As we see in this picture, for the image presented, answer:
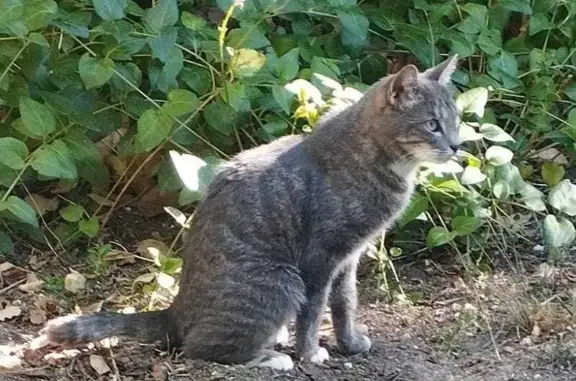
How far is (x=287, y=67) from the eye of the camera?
337 centimetres

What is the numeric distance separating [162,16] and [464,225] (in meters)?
1.22

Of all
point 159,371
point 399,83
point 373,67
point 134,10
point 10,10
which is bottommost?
point 159,371

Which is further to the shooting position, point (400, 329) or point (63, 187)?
point (63, 187)

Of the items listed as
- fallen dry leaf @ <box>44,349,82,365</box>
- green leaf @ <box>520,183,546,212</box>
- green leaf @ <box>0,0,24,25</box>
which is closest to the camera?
fallen dry leaf @ <box>44,349,82,365</box>

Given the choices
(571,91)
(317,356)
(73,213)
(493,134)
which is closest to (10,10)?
(73,213)

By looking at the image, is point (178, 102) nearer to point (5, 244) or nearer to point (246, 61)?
point (246, 61)

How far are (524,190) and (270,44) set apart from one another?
3.39ft

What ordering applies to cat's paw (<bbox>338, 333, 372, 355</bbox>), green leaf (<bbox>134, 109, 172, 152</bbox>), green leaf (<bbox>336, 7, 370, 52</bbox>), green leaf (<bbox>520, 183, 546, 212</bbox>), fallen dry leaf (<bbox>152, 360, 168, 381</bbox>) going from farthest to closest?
green leaf (<bbox>336, 7, 370, 52</bbox>) < green leaf (<bbox>520, 183, 546, 212</bbox>) < green leaf (<bbox>134, 109, 172, 152</bbox>) < cat's paw (<bbox>338, 333, 372, 355</bbox>) < fallen dry leaf (<bbox>152, 360, 168, 381</bbox>)

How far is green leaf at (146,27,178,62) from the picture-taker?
3205 millimetres

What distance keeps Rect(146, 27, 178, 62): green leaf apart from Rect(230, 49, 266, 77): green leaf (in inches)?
8.2

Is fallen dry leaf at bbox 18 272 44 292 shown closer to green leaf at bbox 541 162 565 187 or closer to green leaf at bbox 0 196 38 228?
green leaf at bbox 0 196 38 228

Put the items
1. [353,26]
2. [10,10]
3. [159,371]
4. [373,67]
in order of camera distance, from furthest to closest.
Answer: [373,67] < [353,26] < [10,10] < [159,371]

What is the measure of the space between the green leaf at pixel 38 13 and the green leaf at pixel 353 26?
3.37ft

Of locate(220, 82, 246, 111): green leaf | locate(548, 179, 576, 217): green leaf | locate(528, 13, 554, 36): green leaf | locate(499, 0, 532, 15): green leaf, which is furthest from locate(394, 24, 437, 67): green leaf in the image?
locate(220, 82, 246, 111): green leaf
